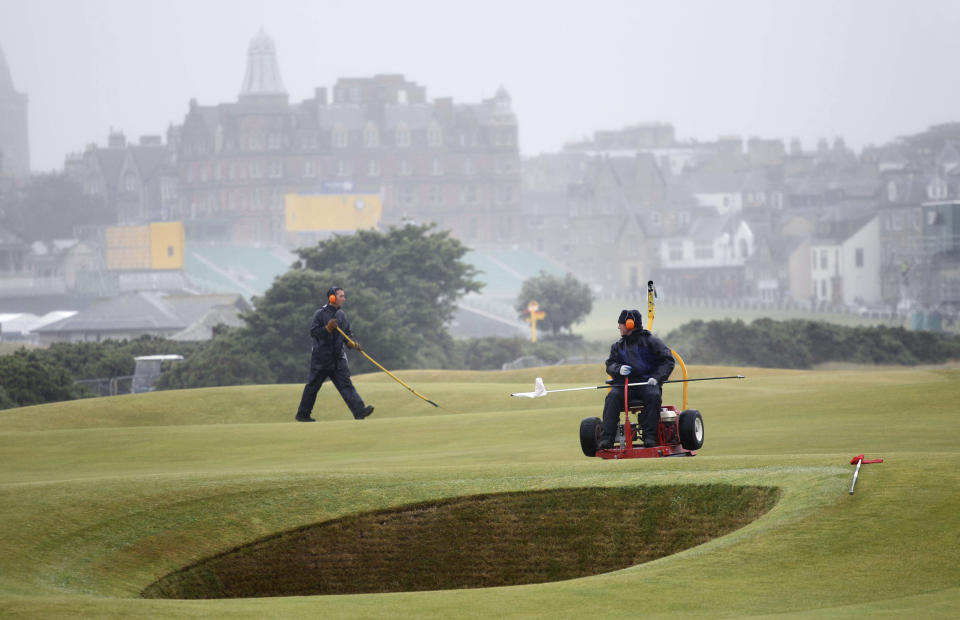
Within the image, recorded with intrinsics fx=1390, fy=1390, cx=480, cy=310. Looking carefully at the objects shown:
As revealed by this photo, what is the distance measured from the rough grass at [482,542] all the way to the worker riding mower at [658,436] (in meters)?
2.51

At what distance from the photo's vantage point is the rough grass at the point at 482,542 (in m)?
14.4

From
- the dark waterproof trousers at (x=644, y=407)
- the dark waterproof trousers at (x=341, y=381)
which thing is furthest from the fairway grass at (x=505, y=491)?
the dark waterproof trousers at (x=341, y=381)

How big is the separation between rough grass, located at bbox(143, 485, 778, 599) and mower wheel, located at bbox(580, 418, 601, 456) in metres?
2.50

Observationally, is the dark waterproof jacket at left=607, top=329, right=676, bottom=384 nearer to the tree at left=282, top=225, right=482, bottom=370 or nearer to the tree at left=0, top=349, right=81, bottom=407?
the tree at left=0, top=349, right=81, bottom=407

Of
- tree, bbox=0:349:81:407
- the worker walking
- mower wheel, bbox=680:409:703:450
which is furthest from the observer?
tree, bbox=0:349:81:407

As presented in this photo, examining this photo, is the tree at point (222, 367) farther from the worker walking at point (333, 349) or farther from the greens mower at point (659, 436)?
the greens mower at point (659, 436)

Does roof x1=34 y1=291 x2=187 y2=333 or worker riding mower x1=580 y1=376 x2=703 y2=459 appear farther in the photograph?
roof x1=34 y1=291 x2=187 y2=333

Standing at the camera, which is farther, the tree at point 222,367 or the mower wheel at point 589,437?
the tree at point 222,367

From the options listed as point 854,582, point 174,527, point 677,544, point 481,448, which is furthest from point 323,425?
point 854,582

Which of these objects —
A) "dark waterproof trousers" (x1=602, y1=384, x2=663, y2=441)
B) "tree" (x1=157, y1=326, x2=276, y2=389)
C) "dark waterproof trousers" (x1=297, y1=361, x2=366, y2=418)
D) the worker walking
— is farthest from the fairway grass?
"tree" (x1=157, y1=326, x2=276, y2=389)

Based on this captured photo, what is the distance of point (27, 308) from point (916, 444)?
161m

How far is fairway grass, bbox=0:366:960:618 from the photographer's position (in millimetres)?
11180

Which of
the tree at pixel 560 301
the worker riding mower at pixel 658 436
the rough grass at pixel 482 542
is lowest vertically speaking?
the rough grass at pixel 482 542

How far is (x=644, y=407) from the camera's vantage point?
17312mm
